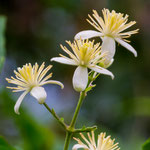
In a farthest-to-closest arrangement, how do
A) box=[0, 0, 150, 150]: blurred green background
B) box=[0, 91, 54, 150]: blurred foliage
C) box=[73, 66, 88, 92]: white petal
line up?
box=[0, 0, 150, 150]: blurred green background, box=[0, 91, 54, 150]: blurred foliage, box=[73, 66, 88, 92]: white petal


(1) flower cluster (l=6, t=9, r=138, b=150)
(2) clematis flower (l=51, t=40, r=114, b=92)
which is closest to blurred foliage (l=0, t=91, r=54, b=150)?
(1) flower cluster (l=6, t=9, r=138, b=150)

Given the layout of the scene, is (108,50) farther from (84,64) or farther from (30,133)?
(30,133)

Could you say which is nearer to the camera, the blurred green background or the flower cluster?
the flower cluster

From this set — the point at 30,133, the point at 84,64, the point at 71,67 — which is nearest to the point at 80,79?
the point at 84,64

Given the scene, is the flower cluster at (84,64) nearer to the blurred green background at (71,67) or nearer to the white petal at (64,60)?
the white petal at (64,60)

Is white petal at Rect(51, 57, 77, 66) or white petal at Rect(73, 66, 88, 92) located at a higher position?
white petal at Rect(51, 57, 77, 66)

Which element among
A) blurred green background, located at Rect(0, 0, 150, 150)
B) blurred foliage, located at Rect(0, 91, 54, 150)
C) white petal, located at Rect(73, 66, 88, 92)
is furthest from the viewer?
blurred green background, located at Rect(0, 0, 150, 150)

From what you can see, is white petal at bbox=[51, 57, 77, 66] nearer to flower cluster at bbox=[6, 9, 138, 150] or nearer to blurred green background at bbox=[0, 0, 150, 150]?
flower cluster at bbox=[6, 9, 138, 150]
